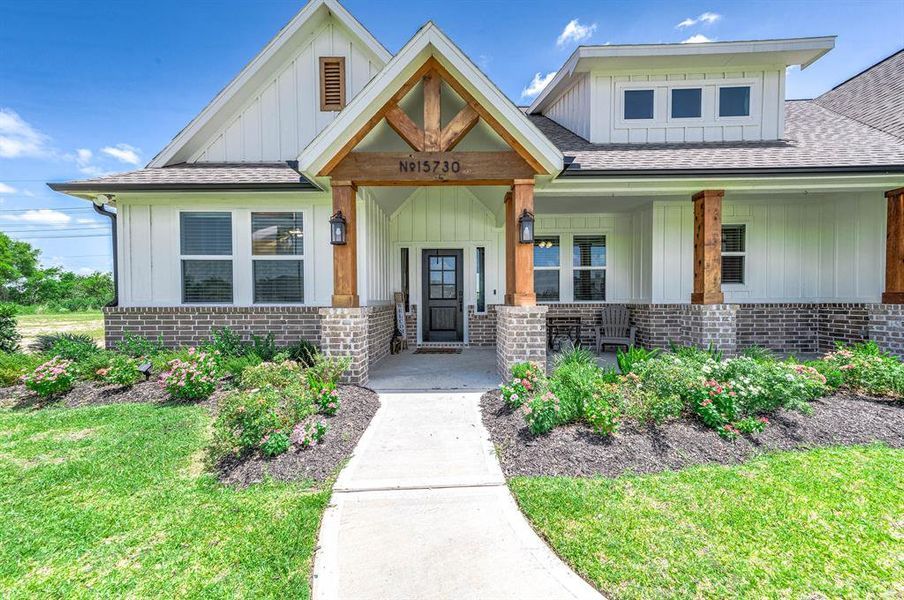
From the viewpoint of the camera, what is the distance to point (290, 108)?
26.4ft

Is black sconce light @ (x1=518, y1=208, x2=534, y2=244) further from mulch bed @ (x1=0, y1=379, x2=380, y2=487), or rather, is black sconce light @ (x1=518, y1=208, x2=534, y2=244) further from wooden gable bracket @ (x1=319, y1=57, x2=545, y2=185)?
mulch bed @ (x1=0, y1=379, x2=380, y2=487)

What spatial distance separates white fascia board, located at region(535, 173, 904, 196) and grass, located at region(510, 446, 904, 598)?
4596mm

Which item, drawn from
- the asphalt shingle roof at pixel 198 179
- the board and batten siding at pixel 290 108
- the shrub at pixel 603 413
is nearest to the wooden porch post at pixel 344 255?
the asphalt shingle roof at pixel 198 179

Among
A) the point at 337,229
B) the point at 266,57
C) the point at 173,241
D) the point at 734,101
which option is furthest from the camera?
the point at 734,101

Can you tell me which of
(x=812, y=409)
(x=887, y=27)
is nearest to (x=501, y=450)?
(x=812, y=409)

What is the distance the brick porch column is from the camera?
5703 millimetres

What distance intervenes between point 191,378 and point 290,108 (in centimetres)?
585

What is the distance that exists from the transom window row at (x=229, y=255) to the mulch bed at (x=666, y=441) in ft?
17.1

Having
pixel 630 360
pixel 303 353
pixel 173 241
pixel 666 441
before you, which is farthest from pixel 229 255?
pixel 666 441

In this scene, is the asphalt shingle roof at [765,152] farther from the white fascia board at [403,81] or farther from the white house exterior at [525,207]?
the white fascia board at [403,81]

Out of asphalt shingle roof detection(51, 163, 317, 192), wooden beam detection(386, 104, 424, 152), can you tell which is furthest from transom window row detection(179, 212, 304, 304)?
wooden beam detection(386, 104, 424, 152)

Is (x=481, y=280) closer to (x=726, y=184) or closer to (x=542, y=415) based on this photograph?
(x=726, y=184)

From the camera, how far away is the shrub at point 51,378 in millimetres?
5328

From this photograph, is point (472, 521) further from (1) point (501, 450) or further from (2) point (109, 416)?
(2) point (109, 416)
